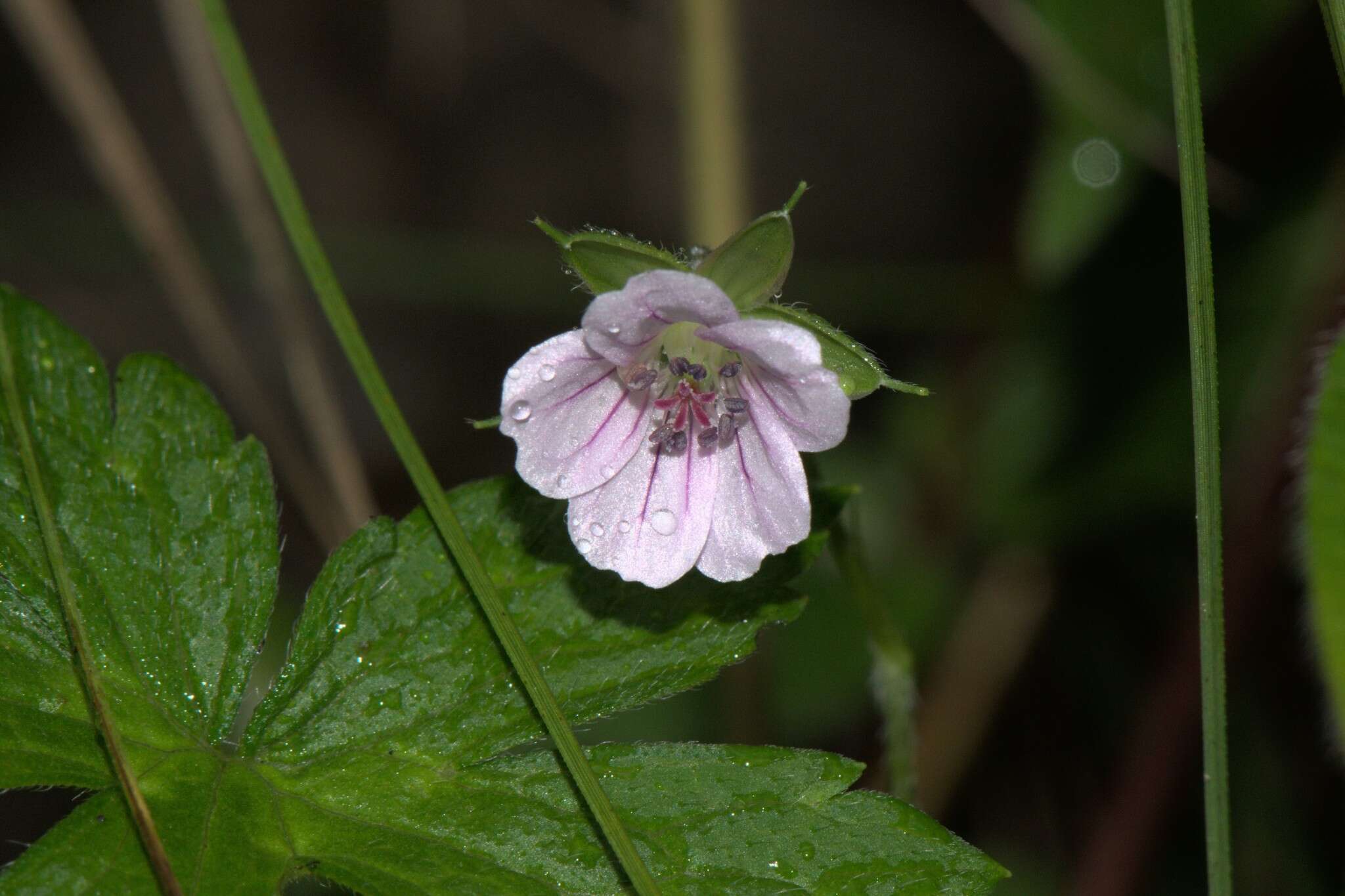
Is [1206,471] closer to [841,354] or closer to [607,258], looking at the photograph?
[841,354]

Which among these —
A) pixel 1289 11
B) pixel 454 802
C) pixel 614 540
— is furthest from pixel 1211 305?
pixel 1289 11

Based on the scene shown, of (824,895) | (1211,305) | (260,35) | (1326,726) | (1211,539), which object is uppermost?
(260,35)

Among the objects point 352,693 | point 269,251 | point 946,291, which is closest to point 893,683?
point 352,693

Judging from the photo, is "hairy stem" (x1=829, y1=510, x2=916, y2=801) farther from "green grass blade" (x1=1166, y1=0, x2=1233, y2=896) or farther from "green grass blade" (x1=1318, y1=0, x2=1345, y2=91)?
"green grass blade" (x1=1318, y1=0, x2=1345, y2=91)

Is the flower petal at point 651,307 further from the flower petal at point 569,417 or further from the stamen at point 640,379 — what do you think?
the stamen at point 640,379

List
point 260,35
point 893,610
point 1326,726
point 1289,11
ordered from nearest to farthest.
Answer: point 1326,726
point 1289,11
point 893,610
point 260,35

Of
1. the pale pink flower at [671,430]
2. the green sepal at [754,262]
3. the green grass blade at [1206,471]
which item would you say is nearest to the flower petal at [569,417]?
the pale pink flower at [671,430]

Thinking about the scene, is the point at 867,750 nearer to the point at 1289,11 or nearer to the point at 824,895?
the point at 824,895
